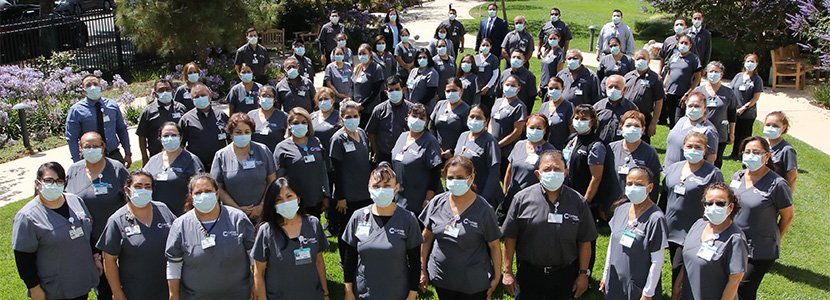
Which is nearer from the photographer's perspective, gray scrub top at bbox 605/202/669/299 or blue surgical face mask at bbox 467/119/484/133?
gray scrub top at bbox 605/202/669/299

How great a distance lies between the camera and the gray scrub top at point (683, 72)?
1158cm

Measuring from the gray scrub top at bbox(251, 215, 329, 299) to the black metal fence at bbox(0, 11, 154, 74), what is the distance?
1341 cm

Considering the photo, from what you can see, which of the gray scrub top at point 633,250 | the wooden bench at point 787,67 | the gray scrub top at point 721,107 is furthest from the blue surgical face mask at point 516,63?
the wooden bench at point 787,67

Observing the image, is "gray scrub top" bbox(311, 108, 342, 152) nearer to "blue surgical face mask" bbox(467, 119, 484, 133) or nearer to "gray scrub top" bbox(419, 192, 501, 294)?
"blue surgical face mask" bbox(467, 119, 484, 133)

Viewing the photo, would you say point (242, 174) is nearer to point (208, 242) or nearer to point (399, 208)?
point (208, 242)

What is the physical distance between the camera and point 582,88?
10.4 meters

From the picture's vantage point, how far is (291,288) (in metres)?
5.46

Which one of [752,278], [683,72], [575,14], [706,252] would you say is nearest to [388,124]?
[752,278]

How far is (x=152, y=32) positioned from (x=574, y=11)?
2310cm

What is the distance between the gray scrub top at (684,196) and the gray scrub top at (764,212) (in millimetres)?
317

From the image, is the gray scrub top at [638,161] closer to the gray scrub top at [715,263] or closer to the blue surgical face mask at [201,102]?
the gray scrub top at [715,263]

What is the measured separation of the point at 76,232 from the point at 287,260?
5.44 ft

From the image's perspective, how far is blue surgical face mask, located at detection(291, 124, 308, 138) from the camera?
291 inches

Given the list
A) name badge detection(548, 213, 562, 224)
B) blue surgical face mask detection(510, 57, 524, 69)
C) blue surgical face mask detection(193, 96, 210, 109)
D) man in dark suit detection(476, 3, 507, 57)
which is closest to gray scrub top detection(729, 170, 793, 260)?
name badge detection(548, 213, 562, 224)
